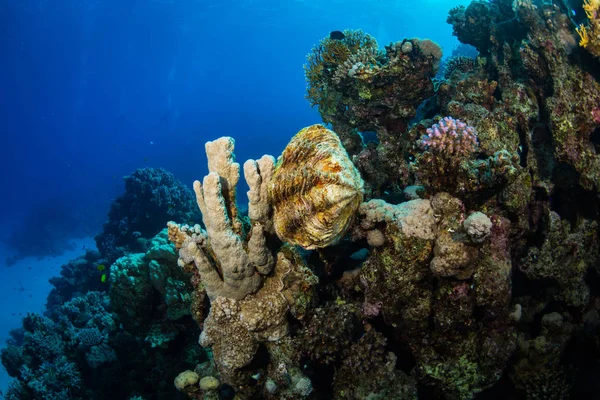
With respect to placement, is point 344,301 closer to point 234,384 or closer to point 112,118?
point 234,384

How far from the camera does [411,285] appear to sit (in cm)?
374

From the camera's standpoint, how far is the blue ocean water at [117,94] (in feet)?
133

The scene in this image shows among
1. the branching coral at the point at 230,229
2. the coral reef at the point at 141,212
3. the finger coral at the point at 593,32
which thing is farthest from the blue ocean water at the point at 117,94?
the finger coral at the point at 593,32

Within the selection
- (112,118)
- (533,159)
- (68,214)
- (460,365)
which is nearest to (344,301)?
(460,365)

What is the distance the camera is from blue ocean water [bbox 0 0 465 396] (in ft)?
133

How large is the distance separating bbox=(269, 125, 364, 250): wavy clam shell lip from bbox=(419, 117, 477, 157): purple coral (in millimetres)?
1341

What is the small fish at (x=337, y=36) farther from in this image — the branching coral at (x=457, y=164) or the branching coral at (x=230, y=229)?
the branching coral at (x=230, y=229)

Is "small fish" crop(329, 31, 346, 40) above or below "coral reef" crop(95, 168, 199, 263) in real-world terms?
below

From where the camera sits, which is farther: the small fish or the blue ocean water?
the blue ocean water

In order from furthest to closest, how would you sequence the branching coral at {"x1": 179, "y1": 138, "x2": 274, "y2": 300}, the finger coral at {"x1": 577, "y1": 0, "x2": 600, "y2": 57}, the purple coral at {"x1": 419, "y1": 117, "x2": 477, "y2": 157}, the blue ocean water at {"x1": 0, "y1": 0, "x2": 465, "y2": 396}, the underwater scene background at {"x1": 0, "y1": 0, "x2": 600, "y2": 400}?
the blue ocean water at {"x1": 0, "y1": 0, "x2": 465, "y2": 396}
the finger coral at {"x1": 577, "y1": 0, "x2": 600, "y2": 57}
the purple coral at {"x1": 419, "y1": 117, "x2": 477, "y2": 157}
the underwater scene background at {"x1": 0, "y1": 0, "x2": 600, "y2": 400}
the branching coral at {"x1": 179, "y1": 138, "x2": 274, "y2": 300}

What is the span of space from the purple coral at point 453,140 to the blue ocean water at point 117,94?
24.4m

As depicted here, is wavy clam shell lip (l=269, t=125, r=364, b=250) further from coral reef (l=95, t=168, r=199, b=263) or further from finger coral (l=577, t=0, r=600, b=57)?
Answer: coral reef (l=95, t=168, r=199, b=263)

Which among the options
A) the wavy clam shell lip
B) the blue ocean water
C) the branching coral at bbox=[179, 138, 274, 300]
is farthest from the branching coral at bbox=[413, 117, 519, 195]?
the blue ocean water

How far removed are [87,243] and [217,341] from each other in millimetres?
36618
